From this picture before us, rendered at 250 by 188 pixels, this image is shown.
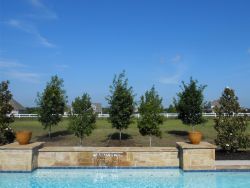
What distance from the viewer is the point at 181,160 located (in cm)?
1695

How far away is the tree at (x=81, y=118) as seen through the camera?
2309 cm

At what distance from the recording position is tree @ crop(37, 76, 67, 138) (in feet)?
89.0

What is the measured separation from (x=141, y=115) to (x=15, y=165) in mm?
9675

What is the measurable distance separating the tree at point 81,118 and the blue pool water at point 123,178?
633cm

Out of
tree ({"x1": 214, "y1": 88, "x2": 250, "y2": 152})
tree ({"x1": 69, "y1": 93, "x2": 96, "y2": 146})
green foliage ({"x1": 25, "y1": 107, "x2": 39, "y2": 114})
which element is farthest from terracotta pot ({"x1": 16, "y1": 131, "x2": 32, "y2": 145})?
green foliage ({"x1": 25, "y1": 107, "x2": 39, "y2": 114})

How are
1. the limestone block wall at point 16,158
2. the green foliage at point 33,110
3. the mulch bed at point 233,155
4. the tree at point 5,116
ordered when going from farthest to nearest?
the green foliage at point 33,110 → the tree at point 5,116 → the mulch bed at point 233,155 → the limestone block wall at point 16,158

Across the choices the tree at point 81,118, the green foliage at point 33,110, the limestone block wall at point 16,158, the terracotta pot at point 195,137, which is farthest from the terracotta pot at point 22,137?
the green foliage at point 33,110

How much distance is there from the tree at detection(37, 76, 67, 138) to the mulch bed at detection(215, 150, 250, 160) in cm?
1221

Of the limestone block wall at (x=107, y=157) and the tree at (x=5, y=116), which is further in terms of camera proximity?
the tree at (x=5, y=116)

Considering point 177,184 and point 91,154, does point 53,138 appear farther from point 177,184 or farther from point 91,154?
point 177,184

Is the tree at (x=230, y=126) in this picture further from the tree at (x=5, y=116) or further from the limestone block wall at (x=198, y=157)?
the tree at (x=5, y=116)

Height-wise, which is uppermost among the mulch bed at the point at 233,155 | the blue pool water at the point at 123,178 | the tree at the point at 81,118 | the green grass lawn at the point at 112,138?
the tree at the point at 81,118

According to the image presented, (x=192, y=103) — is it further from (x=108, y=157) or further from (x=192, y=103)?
(x=108, y=157)

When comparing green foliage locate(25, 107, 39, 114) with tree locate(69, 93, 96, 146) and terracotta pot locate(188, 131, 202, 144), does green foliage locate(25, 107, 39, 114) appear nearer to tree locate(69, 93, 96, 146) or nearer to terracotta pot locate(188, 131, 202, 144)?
tree locate(69, 93, 96, 146)
